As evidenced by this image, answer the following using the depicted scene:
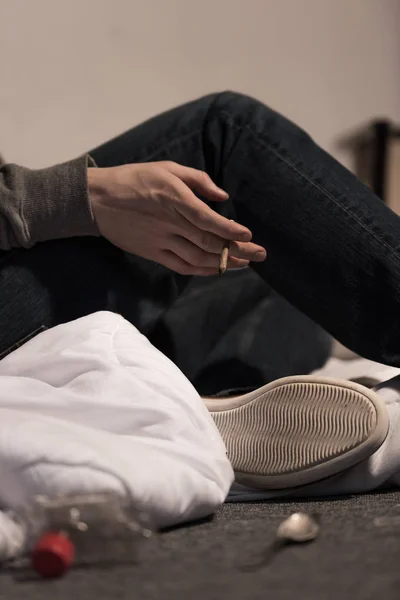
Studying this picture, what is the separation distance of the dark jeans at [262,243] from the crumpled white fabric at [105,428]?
Answer: 115 millimetres

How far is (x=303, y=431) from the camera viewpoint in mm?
631

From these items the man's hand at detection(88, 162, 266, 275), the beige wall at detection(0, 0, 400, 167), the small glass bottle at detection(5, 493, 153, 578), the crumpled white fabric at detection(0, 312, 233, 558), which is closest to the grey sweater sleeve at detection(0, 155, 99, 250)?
the man's hand at detection(88, 162, 266, 275)

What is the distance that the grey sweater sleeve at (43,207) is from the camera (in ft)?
2.36

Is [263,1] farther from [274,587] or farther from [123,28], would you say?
[274,587]

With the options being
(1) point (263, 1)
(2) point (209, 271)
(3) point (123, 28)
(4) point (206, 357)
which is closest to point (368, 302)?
(2) point (209, 271)

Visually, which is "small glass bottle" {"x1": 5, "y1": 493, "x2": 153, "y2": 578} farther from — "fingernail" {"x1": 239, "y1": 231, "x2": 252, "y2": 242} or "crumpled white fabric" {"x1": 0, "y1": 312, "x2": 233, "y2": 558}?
"fingernail" {"x1": 239, "y1": 231, "x2": 252, "y2": 242}

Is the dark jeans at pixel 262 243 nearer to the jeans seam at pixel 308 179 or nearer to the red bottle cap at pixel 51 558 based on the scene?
the jeans seam at pixel 308 179

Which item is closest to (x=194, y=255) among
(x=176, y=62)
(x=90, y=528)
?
(x=90, y=528)

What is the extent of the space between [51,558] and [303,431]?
1.00ft

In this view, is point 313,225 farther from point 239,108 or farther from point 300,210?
point 239,108

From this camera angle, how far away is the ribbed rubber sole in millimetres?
602

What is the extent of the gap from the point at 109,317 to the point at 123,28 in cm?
106

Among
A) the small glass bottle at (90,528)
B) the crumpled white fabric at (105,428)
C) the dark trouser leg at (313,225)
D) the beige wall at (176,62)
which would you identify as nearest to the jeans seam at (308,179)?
the dark trouser leg at (313,225)

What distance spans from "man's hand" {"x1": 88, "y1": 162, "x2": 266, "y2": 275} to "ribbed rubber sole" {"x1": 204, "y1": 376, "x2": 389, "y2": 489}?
16 cm
